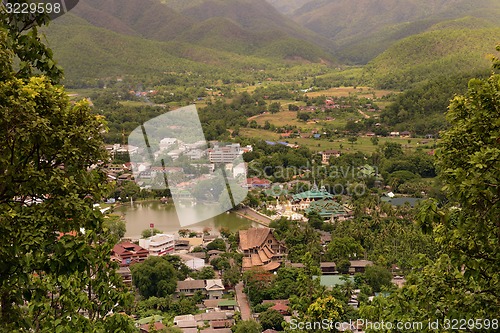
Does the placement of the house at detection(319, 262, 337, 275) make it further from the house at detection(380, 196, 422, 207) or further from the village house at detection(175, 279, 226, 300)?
the house at detection(380, 196, 422, 207)

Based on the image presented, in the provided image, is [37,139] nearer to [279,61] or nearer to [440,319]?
[440,319]

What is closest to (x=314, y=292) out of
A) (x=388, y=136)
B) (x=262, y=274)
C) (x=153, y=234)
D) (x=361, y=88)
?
(x=262, y=274)

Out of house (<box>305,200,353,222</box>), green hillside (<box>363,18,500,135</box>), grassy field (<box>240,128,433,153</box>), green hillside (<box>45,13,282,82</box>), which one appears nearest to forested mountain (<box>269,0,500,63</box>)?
green hillside (<box>363,18,500,135</box>)

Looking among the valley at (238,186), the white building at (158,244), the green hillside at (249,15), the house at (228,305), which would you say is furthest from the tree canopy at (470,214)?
the green hillside at (249,15)

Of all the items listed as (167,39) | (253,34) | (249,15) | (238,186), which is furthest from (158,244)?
(249,15)
